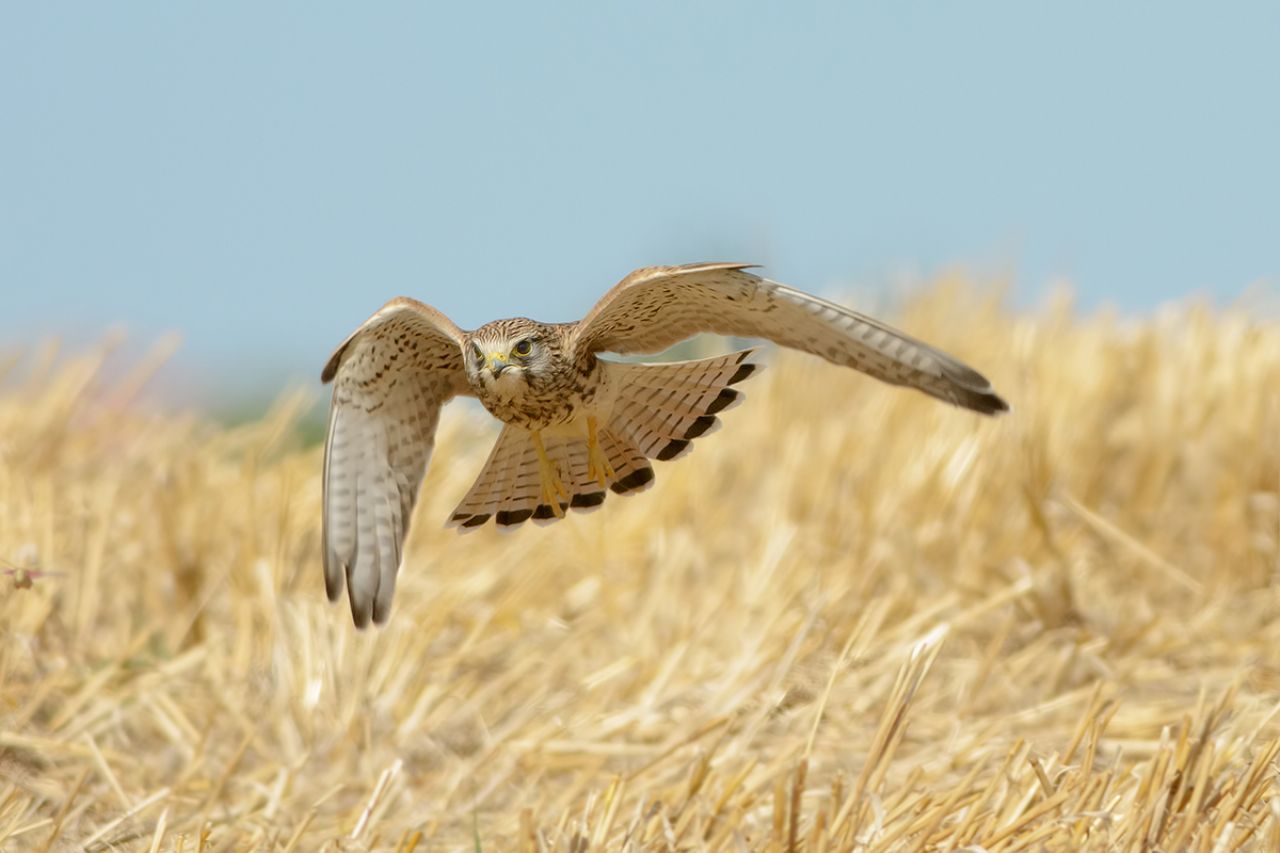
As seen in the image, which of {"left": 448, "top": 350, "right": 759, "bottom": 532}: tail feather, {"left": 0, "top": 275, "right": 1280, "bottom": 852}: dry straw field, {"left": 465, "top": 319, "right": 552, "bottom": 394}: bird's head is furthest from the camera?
{"left": 448, "top": 350, "right": 759, "bottom": 532}: tail feather

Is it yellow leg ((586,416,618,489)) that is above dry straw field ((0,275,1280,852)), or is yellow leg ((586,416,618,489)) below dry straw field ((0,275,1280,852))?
above

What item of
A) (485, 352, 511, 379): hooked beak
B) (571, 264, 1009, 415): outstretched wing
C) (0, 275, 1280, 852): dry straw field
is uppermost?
(571, 264, 1009, 415): outstretched wing

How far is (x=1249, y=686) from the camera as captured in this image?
511cm

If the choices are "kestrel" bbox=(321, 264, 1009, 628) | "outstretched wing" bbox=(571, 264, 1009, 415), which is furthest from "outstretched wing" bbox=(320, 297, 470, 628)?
"outstretched wing" bbox=(571, 264, 1009, 415)

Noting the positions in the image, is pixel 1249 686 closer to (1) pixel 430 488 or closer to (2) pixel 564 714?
(2) pixel 564 714

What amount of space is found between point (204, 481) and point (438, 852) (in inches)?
118

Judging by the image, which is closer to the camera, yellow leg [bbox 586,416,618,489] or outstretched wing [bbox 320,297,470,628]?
yellow leg [bbox 586,416,618,489]

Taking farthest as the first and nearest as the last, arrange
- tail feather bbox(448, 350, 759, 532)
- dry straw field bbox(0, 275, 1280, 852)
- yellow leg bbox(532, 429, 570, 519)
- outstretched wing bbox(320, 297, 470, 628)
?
outstretched wing bbox(320, 297, 470, 628), tail feather bbox(448, 350, 759, 532), yellow leg bbox(532, 429, 570, 519), dry straw field bbox(0, 275, 1280, 852)

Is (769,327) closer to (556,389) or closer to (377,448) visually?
(556,389)

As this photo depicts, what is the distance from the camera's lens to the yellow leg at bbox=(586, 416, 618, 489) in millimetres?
3848

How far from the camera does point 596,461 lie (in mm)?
3846

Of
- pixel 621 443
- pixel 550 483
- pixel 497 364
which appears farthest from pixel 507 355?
pixel 621 443

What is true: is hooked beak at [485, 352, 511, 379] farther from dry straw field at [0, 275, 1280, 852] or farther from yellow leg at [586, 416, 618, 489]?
dry straw field at [0, 275, 1280, 852]

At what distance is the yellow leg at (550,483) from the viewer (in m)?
3.73
